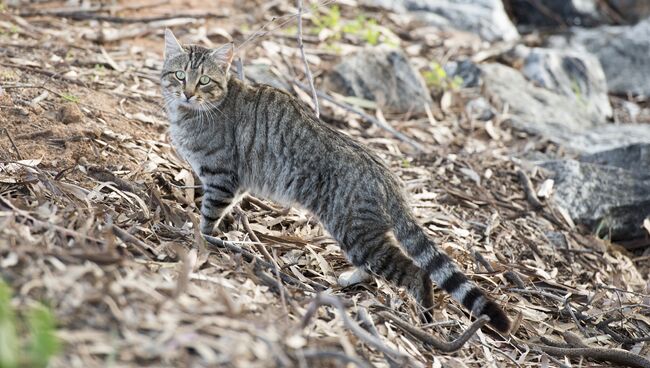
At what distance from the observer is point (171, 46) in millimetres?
5895

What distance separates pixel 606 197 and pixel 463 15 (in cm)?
610

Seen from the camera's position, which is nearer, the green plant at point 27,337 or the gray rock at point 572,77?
the green plant at point 27,337

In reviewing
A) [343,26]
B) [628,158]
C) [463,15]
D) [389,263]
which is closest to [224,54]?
[389,263]

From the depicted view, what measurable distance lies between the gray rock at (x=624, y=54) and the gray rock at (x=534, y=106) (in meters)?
2.11

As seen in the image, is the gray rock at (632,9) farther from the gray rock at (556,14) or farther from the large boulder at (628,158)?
the large boulder at (628,158)

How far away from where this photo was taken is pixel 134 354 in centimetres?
298

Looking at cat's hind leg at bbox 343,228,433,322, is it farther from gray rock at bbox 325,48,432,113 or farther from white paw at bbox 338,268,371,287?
gray rock at bbox 325,48,432,113

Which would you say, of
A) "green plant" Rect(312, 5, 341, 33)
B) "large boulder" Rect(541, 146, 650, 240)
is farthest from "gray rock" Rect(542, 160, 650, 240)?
"green plant" Rect(312, 5, 341, 33)

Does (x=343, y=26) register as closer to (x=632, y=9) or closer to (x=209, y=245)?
(x=209, y=245)

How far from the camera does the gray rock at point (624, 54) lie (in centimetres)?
1252

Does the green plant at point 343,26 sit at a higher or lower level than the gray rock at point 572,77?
higher

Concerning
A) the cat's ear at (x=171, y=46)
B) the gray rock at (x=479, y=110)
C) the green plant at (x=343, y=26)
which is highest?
the cat's ear at (x=171, y=46)

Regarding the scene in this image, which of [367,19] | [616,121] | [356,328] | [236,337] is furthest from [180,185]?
[616,121]

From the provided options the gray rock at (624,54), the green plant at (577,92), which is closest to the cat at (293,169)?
the green plant at (577,92)
